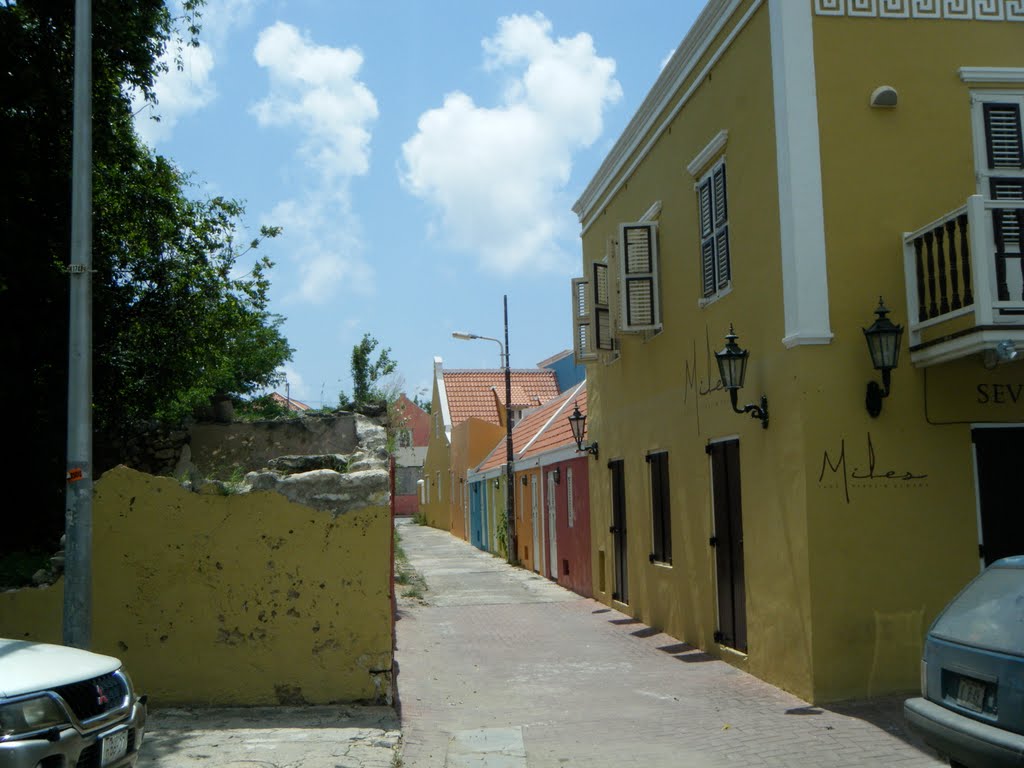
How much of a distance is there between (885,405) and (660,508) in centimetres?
463

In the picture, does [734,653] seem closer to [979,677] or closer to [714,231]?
[714,231]

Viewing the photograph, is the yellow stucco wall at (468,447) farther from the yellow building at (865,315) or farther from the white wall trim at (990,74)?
the white wall trim at (990,74)

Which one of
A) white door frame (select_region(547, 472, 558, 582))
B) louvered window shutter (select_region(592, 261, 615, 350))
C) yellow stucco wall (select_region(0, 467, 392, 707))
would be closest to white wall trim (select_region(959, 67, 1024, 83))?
louvered window shutter (select_region(592, 261, 615, 350))

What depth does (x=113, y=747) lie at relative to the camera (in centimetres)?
504

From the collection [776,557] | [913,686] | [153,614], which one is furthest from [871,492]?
[153,614]

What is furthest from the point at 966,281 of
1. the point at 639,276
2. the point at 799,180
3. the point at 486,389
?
the point at 486,389

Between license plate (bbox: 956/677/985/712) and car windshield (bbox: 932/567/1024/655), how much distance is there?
0.64ft

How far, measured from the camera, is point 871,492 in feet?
26.5

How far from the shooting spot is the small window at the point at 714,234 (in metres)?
9.98

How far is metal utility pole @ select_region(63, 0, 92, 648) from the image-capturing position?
6605mm

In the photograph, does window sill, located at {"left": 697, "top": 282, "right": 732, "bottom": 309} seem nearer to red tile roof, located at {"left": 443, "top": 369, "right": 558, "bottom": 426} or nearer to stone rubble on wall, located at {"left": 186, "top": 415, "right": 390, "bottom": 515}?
stone rubble on wall, located at {"left": 186, "top": 415, "right": 390, "bottom": 515}

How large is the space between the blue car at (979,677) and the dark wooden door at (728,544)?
423 centimetres

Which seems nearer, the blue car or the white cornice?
the blue car

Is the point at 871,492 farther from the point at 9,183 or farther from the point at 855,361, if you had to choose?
the point at 9,183
